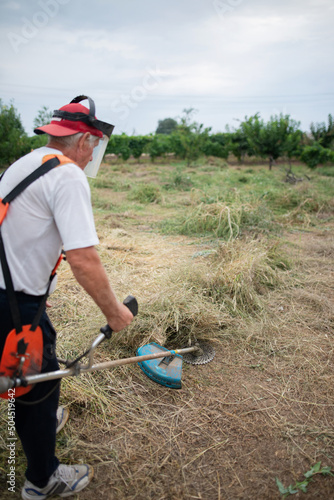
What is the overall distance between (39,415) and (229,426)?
1186 mm

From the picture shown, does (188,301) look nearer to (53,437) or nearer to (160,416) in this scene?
(160,416)

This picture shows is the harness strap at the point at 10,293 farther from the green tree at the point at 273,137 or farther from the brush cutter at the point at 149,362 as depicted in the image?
the green tree at the point at 273,137

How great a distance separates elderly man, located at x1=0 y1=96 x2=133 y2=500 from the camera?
114 cm

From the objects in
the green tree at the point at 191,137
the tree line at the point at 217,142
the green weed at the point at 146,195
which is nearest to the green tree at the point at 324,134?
the tree line at the point at 217,142

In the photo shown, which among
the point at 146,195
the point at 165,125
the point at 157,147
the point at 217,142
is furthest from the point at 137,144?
the point at 165,125

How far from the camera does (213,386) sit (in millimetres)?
2266

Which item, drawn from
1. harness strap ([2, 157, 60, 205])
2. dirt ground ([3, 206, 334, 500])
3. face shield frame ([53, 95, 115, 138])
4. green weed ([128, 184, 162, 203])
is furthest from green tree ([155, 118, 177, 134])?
harness strap ([2, 157, 60, 205])

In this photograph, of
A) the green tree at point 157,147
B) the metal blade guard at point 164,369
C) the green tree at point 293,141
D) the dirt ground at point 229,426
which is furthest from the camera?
the green tree at point 157,147

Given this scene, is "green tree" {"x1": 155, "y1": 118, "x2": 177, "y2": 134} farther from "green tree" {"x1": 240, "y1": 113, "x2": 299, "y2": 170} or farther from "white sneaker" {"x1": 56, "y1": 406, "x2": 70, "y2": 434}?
"white sneaker" {"x1": 56, "y1": 406, "x2": 70, "y2": 434}

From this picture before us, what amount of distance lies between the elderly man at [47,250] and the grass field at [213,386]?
0.45 meters

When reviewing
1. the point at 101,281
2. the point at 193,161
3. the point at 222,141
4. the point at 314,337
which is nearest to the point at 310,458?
the point at 314,337

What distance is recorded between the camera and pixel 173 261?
167 inches

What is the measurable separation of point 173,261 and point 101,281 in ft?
9.99

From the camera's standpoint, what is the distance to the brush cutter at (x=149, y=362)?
1.22 meters
